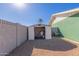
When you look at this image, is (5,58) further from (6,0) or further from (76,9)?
(76,9)

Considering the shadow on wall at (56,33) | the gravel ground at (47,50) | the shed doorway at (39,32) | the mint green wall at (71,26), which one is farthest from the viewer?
the shed doorway at (39,32)

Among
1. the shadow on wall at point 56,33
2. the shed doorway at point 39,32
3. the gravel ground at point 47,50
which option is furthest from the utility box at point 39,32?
the gravel ground at point 47,50

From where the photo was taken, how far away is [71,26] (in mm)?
12547

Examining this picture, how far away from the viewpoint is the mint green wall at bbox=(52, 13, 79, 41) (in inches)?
455

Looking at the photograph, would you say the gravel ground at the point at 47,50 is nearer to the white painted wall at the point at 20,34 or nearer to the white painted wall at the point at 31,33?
the white painted wall at the point at 20,34

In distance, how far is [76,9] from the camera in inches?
415

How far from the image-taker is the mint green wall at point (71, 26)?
11.6 metres

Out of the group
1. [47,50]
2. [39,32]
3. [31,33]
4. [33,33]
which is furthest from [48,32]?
[47,50]

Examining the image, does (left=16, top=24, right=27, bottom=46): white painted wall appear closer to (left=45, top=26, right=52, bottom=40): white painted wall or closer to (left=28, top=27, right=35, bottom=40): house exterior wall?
(left=28, top=27, right=35, bottom=40): house exterior wall

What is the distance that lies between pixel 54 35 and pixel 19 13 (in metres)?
4.91

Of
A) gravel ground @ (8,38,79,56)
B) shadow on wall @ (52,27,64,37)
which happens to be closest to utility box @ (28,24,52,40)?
shadow on wall @ (52,27,64,37)

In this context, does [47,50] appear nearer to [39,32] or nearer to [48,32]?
[48,32]

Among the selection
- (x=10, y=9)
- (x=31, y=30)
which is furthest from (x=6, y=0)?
(x=31, y=30)

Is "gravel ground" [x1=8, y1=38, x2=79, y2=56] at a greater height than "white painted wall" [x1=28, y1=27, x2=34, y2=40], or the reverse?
"white painted wall" [x1=28, y1=27, x2=34, y2=40]
